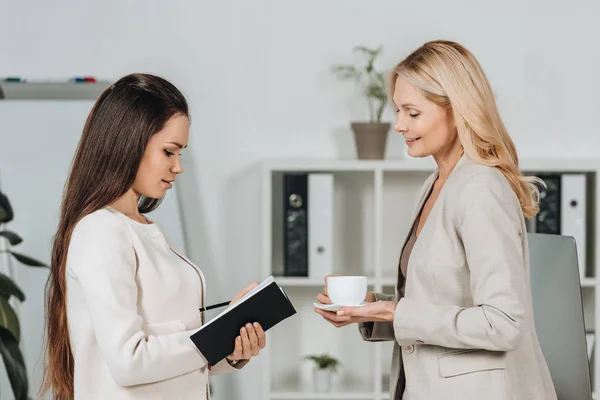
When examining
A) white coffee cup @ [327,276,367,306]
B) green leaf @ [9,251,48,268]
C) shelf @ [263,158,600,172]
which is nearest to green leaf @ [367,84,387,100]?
shelf @ [263,158,600,172]

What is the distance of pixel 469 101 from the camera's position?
66.2 inches

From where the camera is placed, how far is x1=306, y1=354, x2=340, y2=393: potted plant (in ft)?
10.4

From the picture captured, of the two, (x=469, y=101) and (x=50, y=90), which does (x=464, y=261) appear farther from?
(x=50, y=90)

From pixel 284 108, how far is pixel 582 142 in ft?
4.08

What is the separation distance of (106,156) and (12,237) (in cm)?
163

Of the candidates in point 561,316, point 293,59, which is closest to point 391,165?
point 293,59

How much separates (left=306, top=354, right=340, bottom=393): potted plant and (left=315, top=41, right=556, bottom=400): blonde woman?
143 centimetres

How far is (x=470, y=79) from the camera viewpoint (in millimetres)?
1690

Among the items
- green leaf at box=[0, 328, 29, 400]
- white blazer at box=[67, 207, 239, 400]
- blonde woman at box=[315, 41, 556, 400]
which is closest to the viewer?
white blazer at box=[67, 207, 239, 400]

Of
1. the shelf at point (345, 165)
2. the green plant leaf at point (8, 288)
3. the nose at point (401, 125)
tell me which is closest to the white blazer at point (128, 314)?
the nose at point (401, 125)

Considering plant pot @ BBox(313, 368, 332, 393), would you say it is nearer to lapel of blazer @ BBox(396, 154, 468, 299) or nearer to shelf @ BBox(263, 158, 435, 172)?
shelf @ BBox(263, 158, 435, 172)

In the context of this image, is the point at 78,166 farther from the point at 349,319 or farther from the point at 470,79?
the point at 470,79

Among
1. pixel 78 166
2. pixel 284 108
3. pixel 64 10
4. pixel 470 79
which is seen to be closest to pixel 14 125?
pixel 64 10

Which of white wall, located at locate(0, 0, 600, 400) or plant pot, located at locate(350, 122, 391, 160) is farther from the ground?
white wall, located at locate(0, 0, 600, 400)
